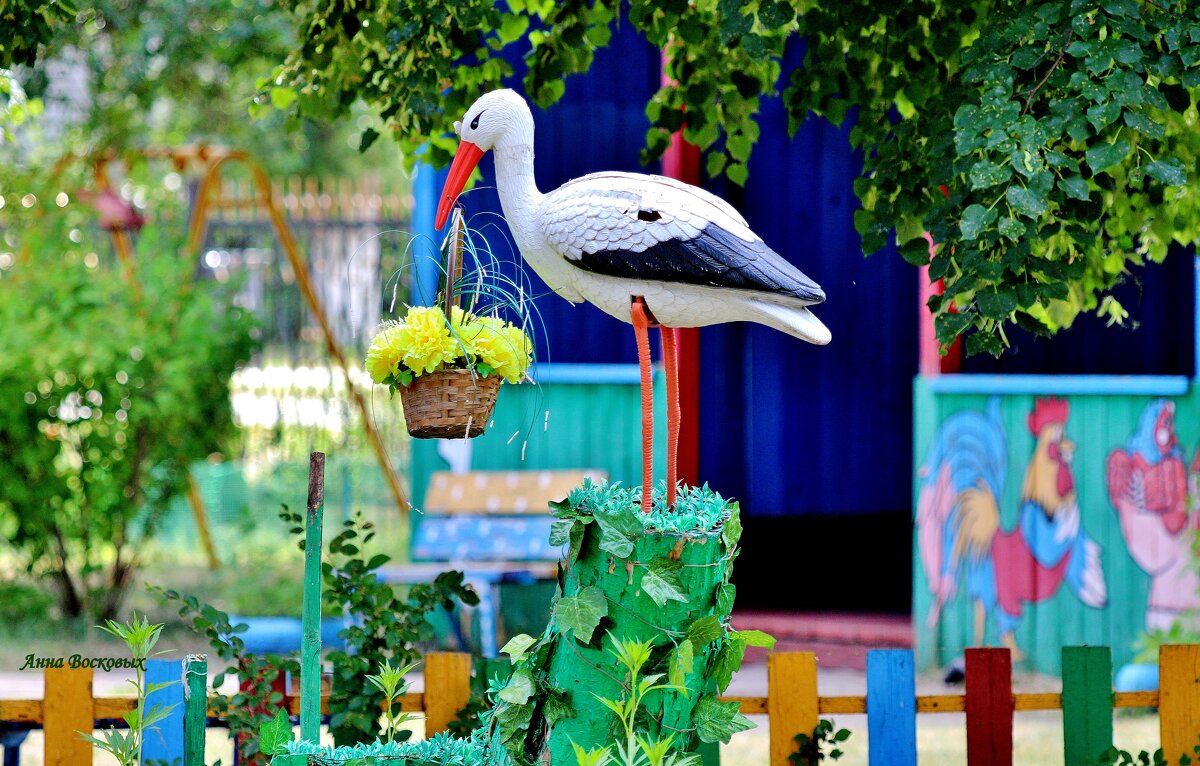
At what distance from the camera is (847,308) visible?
24.8 ft

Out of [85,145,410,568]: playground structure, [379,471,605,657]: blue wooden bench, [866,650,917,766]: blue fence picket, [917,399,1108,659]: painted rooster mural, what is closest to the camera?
[866,650,917,766]: blue fence picket

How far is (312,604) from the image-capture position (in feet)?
9.87

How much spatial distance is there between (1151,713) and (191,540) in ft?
24.0

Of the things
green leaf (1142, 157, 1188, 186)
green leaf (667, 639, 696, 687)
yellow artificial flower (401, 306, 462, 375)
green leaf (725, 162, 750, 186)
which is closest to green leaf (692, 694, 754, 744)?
green leaf (667, 639, 696, 687)

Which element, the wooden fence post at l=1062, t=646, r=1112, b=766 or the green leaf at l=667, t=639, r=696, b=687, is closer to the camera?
the green leaf at l=667, t=639, r=696, b=687

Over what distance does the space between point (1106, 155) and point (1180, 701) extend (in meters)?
1.77

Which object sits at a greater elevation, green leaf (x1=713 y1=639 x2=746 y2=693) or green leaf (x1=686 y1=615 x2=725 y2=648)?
green leaf (x1=686 y1=615 x2=725 y2=648)

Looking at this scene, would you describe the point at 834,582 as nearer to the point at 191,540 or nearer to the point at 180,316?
the point at 180,316

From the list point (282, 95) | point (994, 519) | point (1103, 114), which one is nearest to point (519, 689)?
point (1103, 114)

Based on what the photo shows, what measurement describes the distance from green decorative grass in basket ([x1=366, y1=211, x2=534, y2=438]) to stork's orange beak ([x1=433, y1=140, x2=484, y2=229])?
0.31 feet

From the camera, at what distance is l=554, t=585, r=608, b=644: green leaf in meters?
2.99

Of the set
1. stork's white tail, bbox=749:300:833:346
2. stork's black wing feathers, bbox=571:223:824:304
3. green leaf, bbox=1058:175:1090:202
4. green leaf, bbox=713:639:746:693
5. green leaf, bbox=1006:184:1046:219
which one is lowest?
green leaf, bbox=713:639:746:693

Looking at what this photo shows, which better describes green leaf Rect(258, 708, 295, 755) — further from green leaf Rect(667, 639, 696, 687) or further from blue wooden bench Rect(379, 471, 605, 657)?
blue wooden bench Rect(379, 471, 605, 657)

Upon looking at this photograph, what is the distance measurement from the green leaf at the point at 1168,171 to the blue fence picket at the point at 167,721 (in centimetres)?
275
